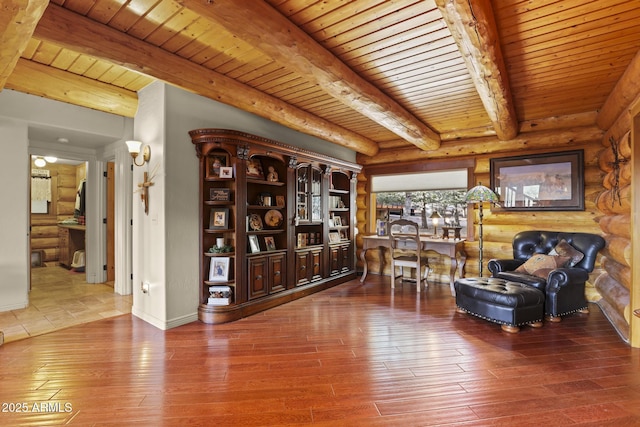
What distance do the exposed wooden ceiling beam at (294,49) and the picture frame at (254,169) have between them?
145 centimetres

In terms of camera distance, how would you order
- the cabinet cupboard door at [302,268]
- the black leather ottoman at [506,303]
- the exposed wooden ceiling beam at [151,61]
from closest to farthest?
the exposed wooden ceiling beam at [151,61] < the black leather ottoman at [506,303] < the cabinet cupboard door at [302,268]

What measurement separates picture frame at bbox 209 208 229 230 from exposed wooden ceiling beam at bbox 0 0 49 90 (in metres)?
2.06

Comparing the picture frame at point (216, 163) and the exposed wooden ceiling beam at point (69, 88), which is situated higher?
the exposed wooden ceiling beam at point (69, 88)

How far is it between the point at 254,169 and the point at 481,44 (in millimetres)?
2776

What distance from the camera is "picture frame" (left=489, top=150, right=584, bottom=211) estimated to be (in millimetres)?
4598

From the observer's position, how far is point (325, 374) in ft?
7.87

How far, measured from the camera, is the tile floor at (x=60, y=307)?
3302 millimetres

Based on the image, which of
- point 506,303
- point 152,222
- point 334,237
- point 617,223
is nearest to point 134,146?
point 152,222

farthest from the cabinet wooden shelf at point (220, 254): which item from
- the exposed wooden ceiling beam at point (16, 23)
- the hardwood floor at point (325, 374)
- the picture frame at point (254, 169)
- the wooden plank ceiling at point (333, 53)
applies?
the exposed wooden ceiling beam at point (16, 23)

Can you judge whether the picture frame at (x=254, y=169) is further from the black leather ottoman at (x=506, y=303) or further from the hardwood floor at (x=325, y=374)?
the black leather ottoman at (x=506, y=303)

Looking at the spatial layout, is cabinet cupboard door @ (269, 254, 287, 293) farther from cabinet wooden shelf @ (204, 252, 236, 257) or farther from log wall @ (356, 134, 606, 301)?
log wall @ (356, 134, 606, 301)

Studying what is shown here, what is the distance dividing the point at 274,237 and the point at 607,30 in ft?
13.0

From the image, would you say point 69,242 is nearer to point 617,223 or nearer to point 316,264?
point 316,264

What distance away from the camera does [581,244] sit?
3.97m
